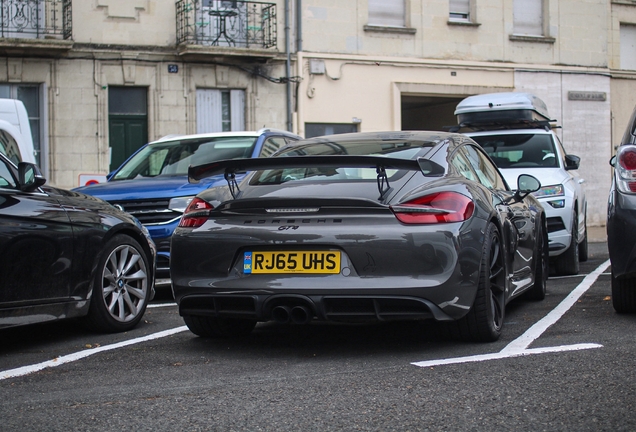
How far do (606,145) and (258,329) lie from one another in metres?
23.8

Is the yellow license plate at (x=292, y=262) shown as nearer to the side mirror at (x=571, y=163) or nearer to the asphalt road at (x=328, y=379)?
the asphalt road at (x=328, y=379)

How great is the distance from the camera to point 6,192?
596 cm

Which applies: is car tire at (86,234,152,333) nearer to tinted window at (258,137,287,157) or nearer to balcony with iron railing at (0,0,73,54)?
tinted window at (258,137,287,157)

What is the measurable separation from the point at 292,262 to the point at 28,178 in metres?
1.91

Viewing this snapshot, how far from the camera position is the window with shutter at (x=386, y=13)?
2503 cm

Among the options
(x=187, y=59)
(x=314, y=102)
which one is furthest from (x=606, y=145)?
(x=187, y=59)

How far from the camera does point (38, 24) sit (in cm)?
2147

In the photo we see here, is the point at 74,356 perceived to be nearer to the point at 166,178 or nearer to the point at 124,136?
the point at 166,178

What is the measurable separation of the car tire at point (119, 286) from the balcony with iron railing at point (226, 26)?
51.6 ft

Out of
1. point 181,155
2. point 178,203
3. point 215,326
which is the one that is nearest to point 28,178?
point 215,326

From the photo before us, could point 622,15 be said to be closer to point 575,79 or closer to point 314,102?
point 575,79

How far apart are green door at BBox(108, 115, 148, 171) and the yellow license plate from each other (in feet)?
57.6

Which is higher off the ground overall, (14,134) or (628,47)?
(628,47)

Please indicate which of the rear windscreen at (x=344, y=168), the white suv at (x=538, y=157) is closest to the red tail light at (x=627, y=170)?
the rear windscreen at (x=344, y=168)
